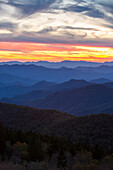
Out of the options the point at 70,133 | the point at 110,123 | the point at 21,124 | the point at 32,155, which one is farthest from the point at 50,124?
the point at 32,155

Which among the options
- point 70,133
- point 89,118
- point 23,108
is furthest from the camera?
point 23,108

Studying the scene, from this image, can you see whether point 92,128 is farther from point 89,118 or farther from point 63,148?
point 63,148

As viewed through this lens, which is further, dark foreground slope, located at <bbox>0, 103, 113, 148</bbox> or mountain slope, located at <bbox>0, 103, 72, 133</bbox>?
mountain slope, located at <bbox>0, 103, 72, 133</bbox>

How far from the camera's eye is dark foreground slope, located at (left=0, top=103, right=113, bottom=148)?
107 ft

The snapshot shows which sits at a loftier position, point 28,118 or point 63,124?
point 28,118

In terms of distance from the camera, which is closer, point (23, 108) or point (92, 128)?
point (92, 128)

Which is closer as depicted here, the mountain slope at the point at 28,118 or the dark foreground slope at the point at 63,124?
the dark foreground slope at the point at 63,124

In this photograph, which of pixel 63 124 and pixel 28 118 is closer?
pixel 63 124

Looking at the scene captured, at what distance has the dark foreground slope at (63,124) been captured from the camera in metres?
32.7

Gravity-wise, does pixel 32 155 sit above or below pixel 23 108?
below

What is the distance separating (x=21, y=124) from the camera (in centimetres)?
4475

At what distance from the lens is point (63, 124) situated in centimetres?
4141

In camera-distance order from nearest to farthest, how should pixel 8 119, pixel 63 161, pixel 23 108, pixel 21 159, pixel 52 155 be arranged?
pixel 21 159, pixel 63 161, pixel 52 155, pixel 8 119, pixel 23 108

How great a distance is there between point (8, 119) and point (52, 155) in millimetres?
32911
